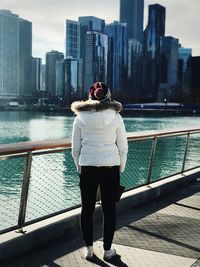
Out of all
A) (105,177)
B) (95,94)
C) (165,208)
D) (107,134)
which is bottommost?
(165,208)

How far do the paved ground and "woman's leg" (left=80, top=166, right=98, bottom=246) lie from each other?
11.7 inches

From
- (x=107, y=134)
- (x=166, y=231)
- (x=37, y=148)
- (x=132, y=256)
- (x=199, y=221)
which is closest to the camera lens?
(x=107, y=134)

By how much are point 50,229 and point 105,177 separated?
47.2 inches

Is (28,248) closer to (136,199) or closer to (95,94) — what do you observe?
(95,94)

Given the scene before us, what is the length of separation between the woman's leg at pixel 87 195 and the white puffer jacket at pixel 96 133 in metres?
0.10

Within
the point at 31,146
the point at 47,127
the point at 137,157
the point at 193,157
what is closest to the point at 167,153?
the point at 193,157

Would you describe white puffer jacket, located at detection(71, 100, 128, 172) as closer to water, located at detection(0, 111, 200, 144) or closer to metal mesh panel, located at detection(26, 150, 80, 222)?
metal mesh panel, located at detection(26, 150, 80, 222)

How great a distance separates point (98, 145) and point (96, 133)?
0.12 m

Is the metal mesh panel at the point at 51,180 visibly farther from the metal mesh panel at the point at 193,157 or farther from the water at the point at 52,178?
the metal mesh panel at the point at 193,157

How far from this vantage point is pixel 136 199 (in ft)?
23.2

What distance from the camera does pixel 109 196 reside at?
180 inches

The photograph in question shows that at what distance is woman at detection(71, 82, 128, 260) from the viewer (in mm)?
4422

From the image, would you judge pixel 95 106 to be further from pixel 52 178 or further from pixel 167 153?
pixel 167 153

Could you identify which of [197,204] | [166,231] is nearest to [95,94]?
[166,231]
